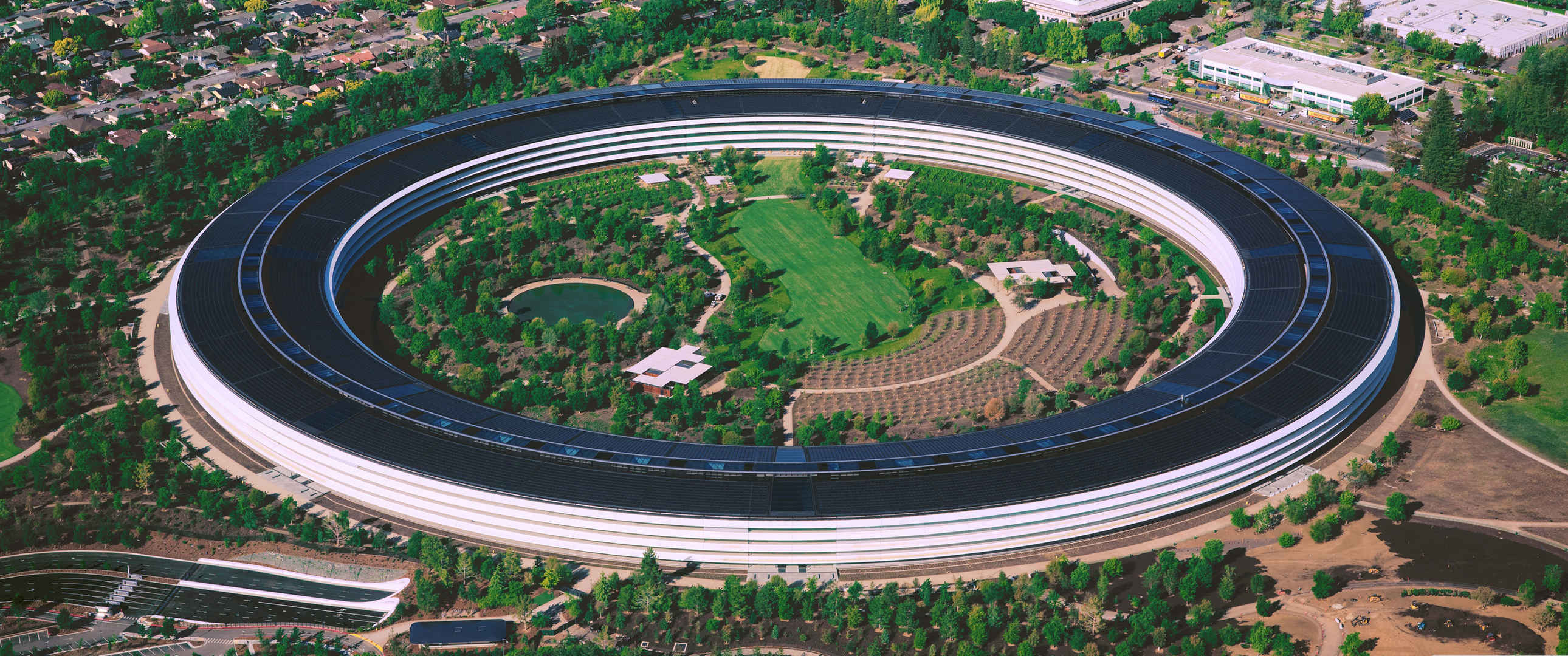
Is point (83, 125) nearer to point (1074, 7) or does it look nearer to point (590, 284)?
point (590, 284)

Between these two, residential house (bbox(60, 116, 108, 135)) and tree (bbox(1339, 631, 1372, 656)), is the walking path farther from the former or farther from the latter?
residential house (bbox(60, 116, 108, 135))

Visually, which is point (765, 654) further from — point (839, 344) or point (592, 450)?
point (839, 344)

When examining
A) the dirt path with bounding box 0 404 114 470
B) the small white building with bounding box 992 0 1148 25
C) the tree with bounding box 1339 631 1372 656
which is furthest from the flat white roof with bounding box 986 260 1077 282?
the dirt path with bounding box 0 404 114 470

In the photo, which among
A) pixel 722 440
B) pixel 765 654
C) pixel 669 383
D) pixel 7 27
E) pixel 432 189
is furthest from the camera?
pixel 7 27

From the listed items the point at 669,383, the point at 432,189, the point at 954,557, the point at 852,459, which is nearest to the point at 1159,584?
the point at 954,557

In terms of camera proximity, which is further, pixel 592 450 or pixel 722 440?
pixel 722 440

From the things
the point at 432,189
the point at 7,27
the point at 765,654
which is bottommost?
the point at 765,654

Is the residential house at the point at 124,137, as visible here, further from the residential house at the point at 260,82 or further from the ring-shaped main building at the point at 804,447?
the ring-shaped main building at the point at 804,447

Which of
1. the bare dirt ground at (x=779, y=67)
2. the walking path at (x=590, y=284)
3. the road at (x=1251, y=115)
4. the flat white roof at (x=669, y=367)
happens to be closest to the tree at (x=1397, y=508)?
the flat white roof at (x=669, y=367)
